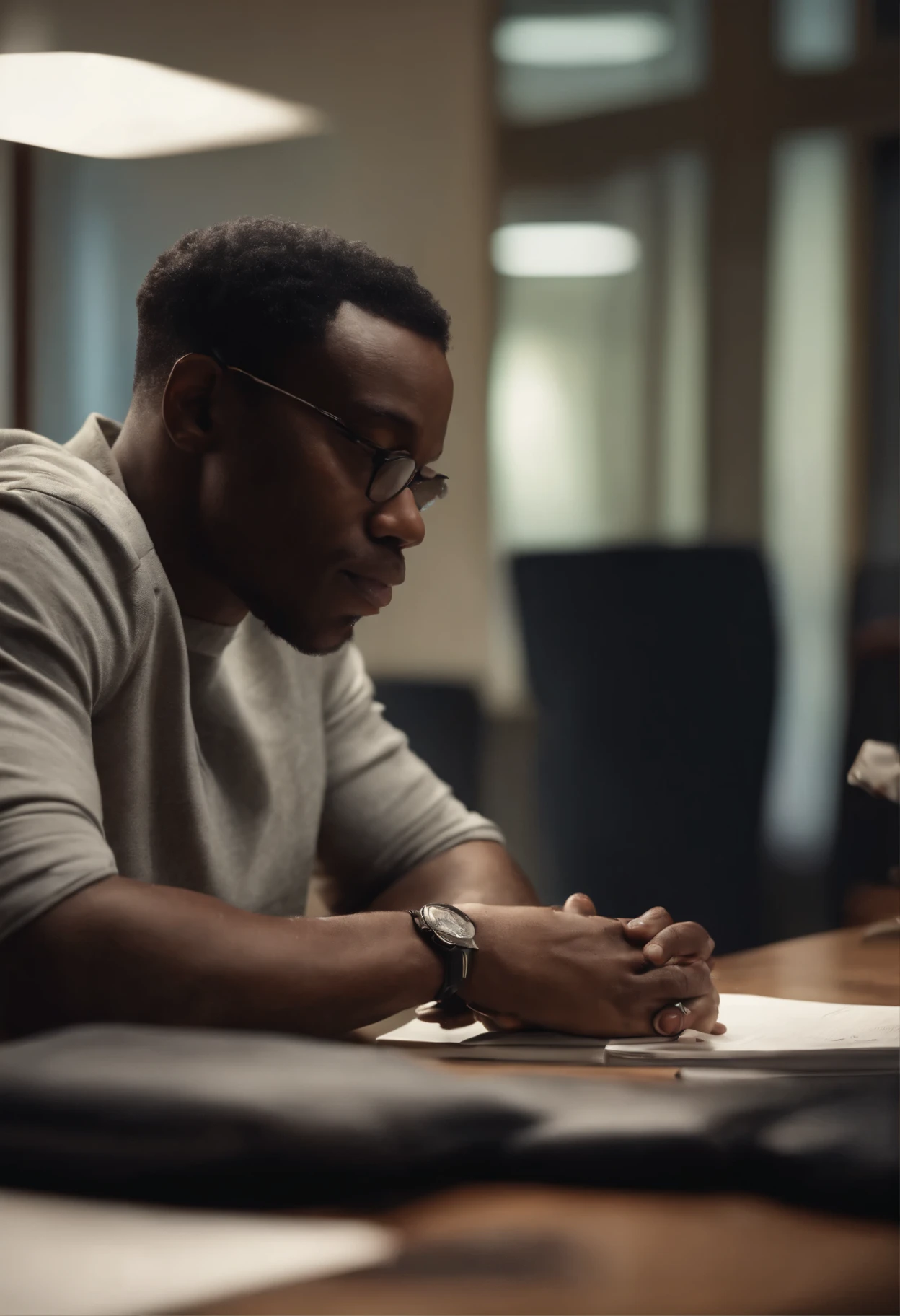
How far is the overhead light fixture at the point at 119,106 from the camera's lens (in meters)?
0.81

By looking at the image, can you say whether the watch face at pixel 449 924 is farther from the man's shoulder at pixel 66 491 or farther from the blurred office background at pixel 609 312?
the man's shoulder at pixel 66 491

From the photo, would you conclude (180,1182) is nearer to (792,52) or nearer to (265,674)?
(265,674)

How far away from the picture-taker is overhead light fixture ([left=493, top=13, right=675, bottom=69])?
2.74 ft

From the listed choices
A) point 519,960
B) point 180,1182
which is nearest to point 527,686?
point 519,960

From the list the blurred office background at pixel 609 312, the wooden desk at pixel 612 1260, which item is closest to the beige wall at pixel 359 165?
the blurred office background at pixel 609 312

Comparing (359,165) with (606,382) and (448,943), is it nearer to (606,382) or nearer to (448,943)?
(606,382)

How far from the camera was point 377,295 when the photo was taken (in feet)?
2.68

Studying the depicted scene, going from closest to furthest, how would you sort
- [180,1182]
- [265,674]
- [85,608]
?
[180,1182]
[85,608]
[265,674]

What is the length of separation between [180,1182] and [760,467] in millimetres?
529

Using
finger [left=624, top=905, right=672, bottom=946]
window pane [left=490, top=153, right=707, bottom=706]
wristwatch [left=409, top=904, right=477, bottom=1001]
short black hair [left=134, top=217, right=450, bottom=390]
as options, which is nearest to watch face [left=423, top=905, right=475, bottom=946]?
wristwatch [left=409, top=904, right=477, bottom=1001]

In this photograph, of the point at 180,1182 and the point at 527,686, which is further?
the point at 527,686

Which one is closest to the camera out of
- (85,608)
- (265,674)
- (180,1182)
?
(180,1182)

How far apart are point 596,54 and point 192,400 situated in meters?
0.34

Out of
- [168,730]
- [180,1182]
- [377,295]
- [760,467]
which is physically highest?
[377,295]
